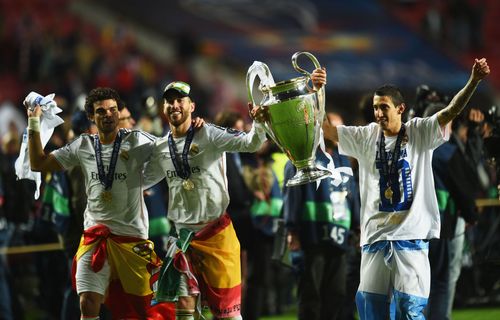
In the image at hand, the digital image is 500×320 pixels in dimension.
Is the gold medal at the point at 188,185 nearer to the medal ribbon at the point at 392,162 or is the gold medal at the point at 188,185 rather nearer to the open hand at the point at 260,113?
the open hand at the point at 260,113

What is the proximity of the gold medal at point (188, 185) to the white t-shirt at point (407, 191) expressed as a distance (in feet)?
3.75

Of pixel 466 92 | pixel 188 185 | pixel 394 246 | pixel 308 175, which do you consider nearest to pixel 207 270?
pixel 188 185

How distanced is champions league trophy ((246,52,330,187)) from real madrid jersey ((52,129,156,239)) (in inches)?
41.9

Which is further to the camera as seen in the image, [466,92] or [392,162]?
[392,162]

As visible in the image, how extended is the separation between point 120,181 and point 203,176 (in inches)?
23.3

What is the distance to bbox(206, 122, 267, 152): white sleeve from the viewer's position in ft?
24.1

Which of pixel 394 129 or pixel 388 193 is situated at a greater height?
pixel 394 129

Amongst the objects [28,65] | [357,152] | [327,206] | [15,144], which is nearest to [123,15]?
[28,65]

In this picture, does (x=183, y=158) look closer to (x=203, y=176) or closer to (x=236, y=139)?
(x=203, y=176)

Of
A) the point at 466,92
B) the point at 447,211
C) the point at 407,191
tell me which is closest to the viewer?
the point at 466,92

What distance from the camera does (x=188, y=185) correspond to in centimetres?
752

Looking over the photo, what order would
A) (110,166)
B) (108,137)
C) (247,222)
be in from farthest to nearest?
(247,222)
(108,137)
(110,166)

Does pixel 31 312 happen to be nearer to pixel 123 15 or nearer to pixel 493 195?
pixel 493 195

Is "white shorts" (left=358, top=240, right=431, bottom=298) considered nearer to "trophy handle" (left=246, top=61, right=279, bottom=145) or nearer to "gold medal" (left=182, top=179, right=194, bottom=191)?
"trophy handle" (left=246, top=61, right=279, bottom=145)
